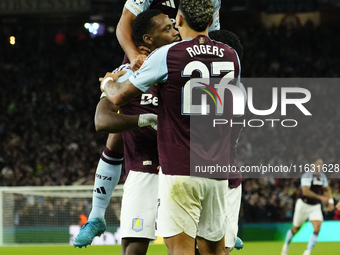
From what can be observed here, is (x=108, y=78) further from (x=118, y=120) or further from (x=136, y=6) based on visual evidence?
(x=136, y=6)

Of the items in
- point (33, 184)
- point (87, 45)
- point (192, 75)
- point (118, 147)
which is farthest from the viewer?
point (87, 45)

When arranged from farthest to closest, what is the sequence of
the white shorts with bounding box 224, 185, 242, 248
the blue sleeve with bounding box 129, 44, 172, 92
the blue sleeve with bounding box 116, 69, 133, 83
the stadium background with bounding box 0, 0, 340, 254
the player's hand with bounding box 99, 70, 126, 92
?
the stadium background with bounding box 0, 0, 340, 254 < the white shorts with bounding box 224, 185, 242, 248 < the blue sleeve with bounding box 116, 69, 133, 83 < the player's hand with bounding box 99, 70, 126, 92 < the blue sleeve with bounding box 129, 44, 172, 92

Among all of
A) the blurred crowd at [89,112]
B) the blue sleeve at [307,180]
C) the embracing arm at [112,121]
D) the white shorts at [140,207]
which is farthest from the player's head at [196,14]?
the blurred crowd at [89,112]

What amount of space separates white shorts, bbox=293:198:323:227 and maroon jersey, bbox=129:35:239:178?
8.95 metres

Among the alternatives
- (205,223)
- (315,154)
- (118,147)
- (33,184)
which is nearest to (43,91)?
(33,184)

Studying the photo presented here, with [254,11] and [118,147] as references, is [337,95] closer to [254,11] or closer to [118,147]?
[254,11]

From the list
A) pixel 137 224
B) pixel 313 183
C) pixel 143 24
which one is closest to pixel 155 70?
pixel 143 24

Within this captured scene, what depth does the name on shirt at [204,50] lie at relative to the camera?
3.31 m

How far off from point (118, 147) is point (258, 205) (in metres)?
10.3

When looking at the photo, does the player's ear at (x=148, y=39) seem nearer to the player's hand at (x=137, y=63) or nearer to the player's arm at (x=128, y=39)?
the player's arm at (x=128, y=39)

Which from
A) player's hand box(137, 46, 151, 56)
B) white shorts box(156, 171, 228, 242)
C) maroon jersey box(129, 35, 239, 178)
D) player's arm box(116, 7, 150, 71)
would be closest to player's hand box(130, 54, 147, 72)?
player's arm box(116, 7, 150, 71)

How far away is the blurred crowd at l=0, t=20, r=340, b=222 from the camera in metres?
17.0

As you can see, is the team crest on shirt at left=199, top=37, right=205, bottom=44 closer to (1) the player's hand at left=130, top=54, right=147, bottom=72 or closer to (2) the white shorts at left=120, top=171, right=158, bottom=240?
(1) the player's hand at left=130, top=54, right=147, bottom=72

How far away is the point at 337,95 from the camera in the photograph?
1969cm
